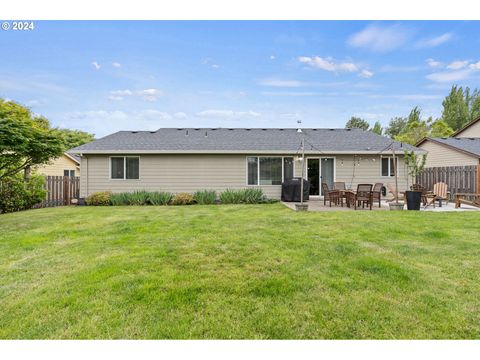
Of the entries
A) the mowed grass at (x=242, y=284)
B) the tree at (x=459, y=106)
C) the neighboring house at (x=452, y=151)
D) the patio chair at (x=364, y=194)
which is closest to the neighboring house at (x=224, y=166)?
the patio chair at (x=364, y=194)

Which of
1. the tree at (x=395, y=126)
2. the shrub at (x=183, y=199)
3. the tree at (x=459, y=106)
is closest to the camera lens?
the shrub at (x=183, y=199)

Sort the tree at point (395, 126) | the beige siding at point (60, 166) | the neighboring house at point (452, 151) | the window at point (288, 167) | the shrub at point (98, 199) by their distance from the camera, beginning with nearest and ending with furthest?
the shrub at point (98, 199) < the window at point (288, 167) < the neighboring house at point (452, 151) < the beige siding at point (60, 166) < the tree at point (395, 126)

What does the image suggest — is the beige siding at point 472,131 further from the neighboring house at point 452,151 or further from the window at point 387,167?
the window at point 387,167

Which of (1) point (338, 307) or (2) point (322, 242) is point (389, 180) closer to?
(2) point (322, 242)

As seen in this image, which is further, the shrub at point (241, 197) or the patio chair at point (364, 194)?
the shrub at point (241, 197)

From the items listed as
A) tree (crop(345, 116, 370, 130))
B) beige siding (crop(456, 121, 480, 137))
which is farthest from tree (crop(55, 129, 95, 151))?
beige siding (crop(456, 121, 480, 137))

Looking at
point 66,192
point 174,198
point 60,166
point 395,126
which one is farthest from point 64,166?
point 395,126

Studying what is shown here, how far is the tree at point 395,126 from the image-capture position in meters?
48.1

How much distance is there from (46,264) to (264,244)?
131 inches

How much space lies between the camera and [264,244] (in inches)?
198

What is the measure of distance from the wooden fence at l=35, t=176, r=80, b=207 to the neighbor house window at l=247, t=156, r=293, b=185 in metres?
8.30

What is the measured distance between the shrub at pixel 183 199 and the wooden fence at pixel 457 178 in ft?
39.5

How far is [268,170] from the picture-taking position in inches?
525
